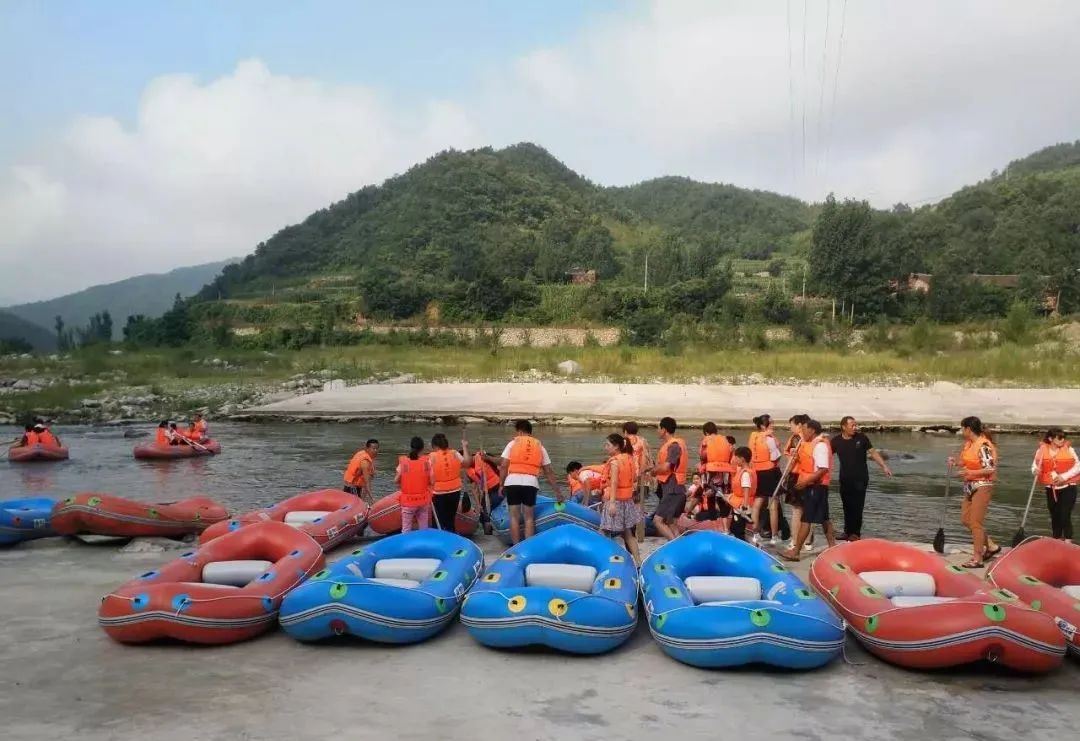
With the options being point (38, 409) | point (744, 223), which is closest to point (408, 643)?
point (38, 409)

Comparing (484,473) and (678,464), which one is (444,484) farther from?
(678,464)

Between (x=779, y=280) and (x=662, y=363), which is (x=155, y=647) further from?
(x=779, y=280)

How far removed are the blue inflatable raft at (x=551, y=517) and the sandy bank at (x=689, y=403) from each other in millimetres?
16715

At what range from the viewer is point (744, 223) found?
114 meters

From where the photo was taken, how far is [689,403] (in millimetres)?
29453

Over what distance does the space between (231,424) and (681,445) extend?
922 inches

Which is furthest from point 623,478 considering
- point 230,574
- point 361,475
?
point 361,475

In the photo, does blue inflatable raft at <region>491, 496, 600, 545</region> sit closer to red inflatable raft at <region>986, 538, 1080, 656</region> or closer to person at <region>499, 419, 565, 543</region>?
person at <region>499, 419, 565, 543</region>

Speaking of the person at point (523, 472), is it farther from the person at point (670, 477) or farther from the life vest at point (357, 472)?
the life vest at point (357, 472)

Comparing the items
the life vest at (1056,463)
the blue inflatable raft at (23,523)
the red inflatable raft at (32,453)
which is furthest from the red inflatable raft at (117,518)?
the red inflatable raft at (32,453)

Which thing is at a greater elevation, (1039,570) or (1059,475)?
(1059,475)

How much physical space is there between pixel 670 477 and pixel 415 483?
9.76 ft

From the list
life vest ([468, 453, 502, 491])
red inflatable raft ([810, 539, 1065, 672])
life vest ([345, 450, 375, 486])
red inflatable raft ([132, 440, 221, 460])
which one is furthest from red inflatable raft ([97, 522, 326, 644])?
red inflatable raft ([132, 440, 221, 460])

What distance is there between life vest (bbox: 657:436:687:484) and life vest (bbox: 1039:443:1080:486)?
3859 mm
